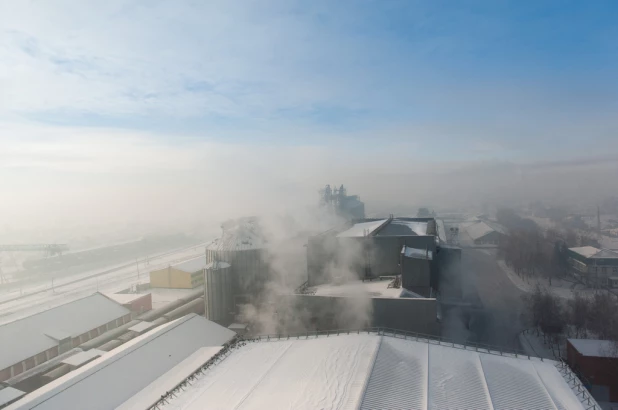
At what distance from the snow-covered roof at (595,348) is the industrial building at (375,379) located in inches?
218

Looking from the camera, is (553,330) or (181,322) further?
(553,330)

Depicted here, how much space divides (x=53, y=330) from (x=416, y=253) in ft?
63.3

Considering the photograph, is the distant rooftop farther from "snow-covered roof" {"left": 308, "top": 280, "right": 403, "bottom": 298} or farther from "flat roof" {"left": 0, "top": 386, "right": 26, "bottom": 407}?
"flat roof" {"left": 0, "top": 386, "right": 26, "bottom": 407}

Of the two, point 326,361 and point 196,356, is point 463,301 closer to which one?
point 326,361

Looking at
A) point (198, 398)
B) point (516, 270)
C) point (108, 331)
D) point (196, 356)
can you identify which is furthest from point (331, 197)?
point (198, 398)

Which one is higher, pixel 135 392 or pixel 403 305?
pixel 403 305

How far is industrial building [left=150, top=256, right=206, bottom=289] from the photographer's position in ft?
112

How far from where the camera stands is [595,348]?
637 inches

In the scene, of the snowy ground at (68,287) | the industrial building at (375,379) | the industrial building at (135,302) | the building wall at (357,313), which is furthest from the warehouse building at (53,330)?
the building wall at (357,313)

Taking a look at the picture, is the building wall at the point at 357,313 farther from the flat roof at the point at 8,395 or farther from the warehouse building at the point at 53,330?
the warehouse building at the point at 53,330

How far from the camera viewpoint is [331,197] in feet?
178

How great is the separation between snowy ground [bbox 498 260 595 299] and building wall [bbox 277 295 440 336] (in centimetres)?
1814

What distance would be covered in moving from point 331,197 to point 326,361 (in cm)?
4333

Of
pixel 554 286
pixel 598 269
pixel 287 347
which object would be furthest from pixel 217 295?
Result: pixel 598 269
